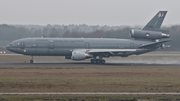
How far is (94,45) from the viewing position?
190 feet

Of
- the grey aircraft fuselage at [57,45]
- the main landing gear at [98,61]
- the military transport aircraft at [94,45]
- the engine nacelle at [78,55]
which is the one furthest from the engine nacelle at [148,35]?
the engine nacelle at [78,55]

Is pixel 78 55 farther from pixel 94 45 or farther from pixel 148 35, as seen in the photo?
pixel 148 35

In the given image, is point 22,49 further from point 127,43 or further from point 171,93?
point 171,93

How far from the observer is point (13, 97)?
21750 millimetres

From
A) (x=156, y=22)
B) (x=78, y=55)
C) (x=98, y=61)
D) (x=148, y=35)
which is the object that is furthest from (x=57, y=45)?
(x=156, y=22)

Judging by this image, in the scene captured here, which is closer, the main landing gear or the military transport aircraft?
the military transport aircraft

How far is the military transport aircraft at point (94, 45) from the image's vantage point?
55844 millimetres

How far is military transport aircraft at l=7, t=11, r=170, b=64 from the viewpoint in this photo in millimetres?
55844

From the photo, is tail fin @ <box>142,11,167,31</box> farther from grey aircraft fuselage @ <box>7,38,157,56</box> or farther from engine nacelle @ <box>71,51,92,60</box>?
engine nacelle @ <box>71,51,92,60</box>

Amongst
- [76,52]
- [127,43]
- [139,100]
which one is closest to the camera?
[139,100]

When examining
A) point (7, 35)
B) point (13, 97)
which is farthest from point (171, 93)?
point (7, 35)

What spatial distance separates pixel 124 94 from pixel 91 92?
201cm

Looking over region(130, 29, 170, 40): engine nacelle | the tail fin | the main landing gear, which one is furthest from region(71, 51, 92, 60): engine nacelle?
the tail fin

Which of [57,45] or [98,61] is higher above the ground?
[57,45]
